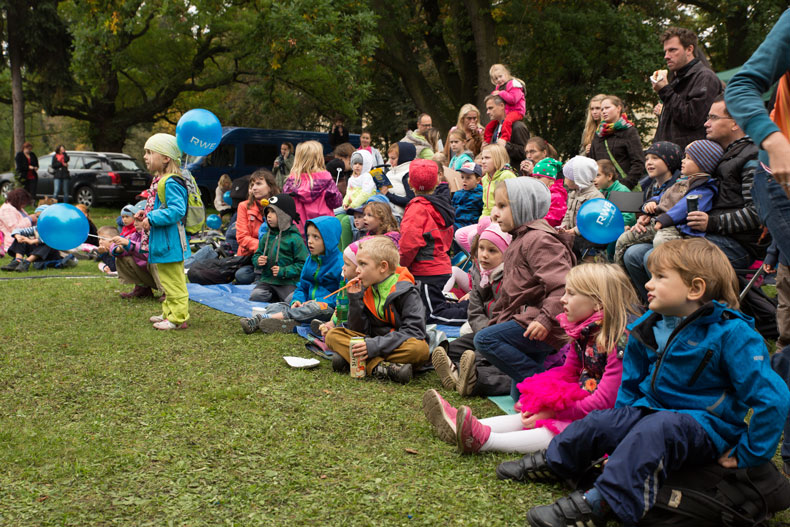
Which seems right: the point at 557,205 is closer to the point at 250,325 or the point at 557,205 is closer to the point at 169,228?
the point at 250,325

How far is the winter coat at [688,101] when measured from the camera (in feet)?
20.0

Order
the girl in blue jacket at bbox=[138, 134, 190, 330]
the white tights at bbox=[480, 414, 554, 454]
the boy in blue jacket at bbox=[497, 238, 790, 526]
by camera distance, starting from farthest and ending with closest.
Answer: the girl in blue jacket at bbox=[138, 134, 190, 330], the white tights at bbox=[480, 414, 554, 454], the boy in blue jacket at bbox=[497, 238, 790, 526]

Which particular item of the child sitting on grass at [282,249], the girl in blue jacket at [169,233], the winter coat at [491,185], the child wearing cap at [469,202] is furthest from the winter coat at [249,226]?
the winter coat at [491,185]

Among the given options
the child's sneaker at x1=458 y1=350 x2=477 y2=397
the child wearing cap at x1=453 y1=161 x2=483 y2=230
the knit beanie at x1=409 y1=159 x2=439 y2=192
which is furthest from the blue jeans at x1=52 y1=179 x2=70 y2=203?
the child's sneaker at x1=458 y1=350 x2=477 y2=397

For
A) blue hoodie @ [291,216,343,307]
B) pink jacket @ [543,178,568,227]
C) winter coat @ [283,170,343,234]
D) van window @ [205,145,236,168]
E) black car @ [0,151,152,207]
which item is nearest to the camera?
blue hoodie @ [291,216,343,307]

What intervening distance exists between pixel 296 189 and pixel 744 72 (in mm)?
6366

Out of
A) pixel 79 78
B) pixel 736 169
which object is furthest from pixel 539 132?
pixel 736 169

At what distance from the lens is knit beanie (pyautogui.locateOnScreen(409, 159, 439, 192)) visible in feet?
22.1

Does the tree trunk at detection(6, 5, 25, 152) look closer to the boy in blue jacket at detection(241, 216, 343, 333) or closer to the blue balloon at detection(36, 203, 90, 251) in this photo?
the blue balloon at detection(36, 203, 90, 251)

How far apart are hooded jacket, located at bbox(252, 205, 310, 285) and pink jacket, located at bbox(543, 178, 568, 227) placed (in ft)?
8.86

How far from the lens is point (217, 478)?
10.6 feet

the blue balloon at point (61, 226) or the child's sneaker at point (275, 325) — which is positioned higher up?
the blue balloon at point (61, 226)

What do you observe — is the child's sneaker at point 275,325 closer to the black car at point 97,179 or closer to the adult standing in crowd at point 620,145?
the adult standing in crowd at point 620,145

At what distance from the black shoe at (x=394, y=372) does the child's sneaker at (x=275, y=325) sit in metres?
1.65
